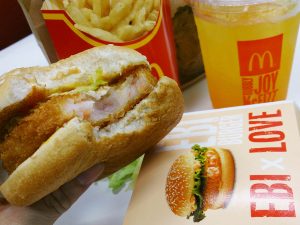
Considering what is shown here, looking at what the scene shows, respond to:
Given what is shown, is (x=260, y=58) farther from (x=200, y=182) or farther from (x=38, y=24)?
(x=38, y=24)

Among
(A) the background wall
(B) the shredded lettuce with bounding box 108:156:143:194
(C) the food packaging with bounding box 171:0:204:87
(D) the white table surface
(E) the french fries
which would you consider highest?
(E) the french fries

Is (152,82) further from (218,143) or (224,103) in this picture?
(224,103)

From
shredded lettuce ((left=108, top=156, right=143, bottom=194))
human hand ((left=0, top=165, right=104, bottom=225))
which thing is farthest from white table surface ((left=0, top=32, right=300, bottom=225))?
human hand ((left=0, top=165, right=104, bottom=225))

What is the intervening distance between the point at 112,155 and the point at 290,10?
48 centimetres

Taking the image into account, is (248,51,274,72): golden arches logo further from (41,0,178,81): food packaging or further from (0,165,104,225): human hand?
(0,165,104,225): human hand

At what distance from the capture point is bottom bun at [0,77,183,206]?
61 centimetres

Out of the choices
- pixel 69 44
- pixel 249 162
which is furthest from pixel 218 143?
pixel 69 44

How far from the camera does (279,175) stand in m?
0.64

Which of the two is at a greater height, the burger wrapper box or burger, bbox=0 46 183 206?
burger, bbox=0 46 183 206

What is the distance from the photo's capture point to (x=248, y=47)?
918mm

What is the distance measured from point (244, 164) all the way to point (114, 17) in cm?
42

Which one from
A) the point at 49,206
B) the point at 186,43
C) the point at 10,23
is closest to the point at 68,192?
the point at 49,206

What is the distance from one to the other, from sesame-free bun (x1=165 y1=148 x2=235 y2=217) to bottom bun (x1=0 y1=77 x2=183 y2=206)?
7 centimetres

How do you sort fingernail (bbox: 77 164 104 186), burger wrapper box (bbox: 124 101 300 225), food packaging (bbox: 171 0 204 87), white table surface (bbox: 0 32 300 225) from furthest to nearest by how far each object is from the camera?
food packaging (bbox: 171 0 204 87) < white table surface (bbox: 0 32 300 225) < fingernail (bbox: 77 164 104 186) < burger wrapper box (bbox: 124 101 300 225)
